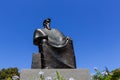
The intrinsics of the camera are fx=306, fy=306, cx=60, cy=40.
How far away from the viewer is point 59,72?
27.0 feet

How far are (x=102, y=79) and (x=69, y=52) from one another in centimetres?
451

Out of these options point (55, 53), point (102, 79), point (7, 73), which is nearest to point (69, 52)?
point (55, 53)

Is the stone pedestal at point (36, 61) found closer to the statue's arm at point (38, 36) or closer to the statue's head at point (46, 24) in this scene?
the statue's arm at point (38, 36)

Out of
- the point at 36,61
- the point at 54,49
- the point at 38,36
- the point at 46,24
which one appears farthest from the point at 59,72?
the point at 46,24

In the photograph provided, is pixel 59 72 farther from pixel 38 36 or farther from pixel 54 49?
pixel 38 36

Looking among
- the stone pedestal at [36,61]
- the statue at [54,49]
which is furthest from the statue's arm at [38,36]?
the stone pedestal at [36,61]

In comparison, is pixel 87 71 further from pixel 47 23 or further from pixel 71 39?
pixel 47 23

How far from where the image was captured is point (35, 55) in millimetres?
8766

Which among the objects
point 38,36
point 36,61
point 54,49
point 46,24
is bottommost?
point 36,61

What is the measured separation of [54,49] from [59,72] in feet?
3.18

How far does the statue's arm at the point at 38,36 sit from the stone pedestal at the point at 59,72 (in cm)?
122

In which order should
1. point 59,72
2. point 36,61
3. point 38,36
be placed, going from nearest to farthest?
point 59,72
point 36,61
point 38,36

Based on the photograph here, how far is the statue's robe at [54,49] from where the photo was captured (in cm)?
873

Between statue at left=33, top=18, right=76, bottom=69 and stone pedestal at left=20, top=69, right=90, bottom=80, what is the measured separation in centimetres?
44
